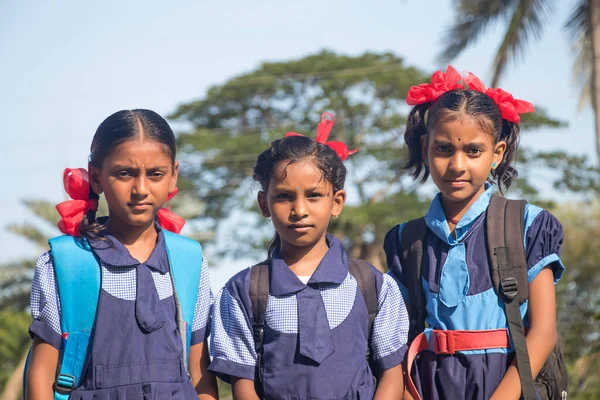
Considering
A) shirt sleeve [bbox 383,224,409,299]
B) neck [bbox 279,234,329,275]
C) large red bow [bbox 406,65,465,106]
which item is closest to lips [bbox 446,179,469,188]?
shirt sleeve [bbox 383,224,409,299]

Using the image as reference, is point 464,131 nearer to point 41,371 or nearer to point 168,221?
point 168,221

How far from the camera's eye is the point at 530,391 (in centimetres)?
324

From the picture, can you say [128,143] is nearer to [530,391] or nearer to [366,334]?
[366,334]

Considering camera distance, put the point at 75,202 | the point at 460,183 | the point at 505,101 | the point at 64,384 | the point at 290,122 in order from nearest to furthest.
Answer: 1. the point at 64,384
2. the point at 75,202
3. the point at 460,183
4. the point at 505,101
5. the point at 290,122

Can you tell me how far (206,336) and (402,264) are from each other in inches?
32.6

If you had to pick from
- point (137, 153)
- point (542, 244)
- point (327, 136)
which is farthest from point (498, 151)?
point (137, 153)

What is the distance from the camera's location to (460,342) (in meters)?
3.31

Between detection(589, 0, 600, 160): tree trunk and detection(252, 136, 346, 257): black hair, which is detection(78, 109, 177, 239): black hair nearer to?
detection(252, 136, 346, 257): black hair

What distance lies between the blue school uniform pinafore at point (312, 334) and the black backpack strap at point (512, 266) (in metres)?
0.38

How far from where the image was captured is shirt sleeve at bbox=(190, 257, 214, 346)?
3.30 meters

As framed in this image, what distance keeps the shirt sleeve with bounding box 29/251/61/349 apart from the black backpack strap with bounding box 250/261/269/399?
68cm

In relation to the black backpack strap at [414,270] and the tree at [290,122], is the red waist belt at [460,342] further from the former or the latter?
the tree at [290,122]

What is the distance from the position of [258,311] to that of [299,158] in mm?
600

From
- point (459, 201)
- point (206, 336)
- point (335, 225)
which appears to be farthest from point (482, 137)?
point (335, 225)
